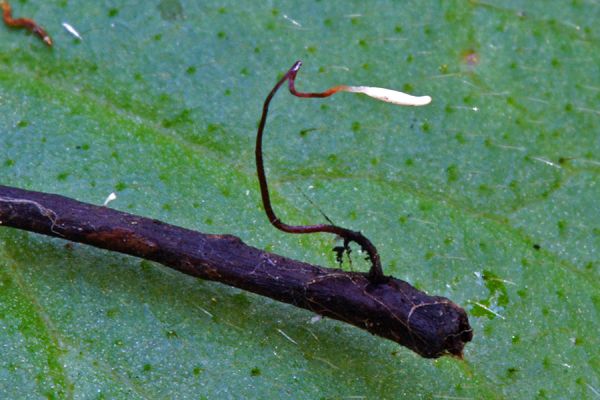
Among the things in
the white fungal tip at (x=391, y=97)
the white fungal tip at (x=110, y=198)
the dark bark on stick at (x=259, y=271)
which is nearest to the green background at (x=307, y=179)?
the white fungal tip at (x=110, y=198)

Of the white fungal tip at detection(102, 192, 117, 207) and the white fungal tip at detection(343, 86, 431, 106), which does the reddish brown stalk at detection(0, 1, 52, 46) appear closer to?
the white fungal tip at detection(102, 192, 117, 207)

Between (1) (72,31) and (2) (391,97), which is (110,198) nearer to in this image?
(1) (72,31)

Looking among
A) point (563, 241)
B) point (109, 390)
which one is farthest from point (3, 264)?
point (563, 241)

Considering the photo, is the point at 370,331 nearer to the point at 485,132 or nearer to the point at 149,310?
the point at 149,310

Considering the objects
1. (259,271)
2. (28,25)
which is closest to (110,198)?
(259,271)

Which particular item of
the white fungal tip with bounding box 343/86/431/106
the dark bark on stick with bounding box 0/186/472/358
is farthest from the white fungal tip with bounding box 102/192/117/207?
the white fungal tip with bounding box 343/86/431/106
